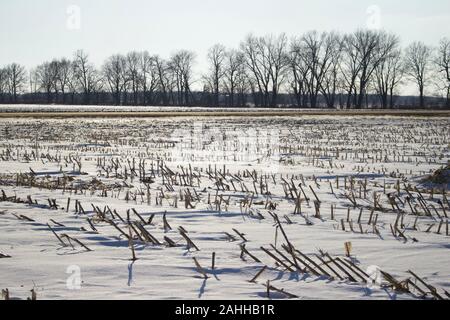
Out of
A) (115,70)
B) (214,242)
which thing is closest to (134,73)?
(115,70)

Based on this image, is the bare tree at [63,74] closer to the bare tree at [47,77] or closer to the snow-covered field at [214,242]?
the bare tree at [47,77]

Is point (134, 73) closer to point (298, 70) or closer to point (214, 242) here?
point (298, 70)

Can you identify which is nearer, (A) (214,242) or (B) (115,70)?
(A) (214,242)

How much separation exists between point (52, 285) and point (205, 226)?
2.00 metres

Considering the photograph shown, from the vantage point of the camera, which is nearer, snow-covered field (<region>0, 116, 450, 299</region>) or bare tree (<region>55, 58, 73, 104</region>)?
snow-covered field (<region>0, 116, 450, 299</region>)

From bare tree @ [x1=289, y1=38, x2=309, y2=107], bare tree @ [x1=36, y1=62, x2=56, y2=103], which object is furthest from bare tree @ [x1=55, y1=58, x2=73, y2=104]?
bare tree @ [x1=289, y1=38, x2=309, y2=107]

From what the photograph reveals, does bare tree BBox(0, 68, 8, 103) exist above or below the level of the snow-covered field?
above

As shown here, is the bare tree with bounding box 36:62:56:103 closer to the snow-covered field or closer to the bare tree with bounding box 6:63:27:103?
the bare tree with bounding box 6:63:27:103

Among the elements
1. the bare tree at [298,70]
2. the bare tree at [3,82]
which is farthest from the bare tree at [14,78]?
the bare tree at [298,70]

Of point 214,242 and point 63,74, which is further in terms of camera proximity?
point 63,74

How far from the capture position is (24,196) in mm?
6121

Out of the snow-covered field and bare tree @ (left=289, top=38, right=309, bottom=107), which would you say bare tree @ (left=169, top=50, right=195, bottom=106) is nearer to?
bare tree @ (left=289, top=38, right=309, bottom=107)

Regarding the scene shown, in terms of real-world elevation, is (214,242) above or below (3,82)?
below

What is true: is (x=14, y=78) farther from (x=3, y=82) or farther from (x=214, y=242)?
(x=214, y=242)
